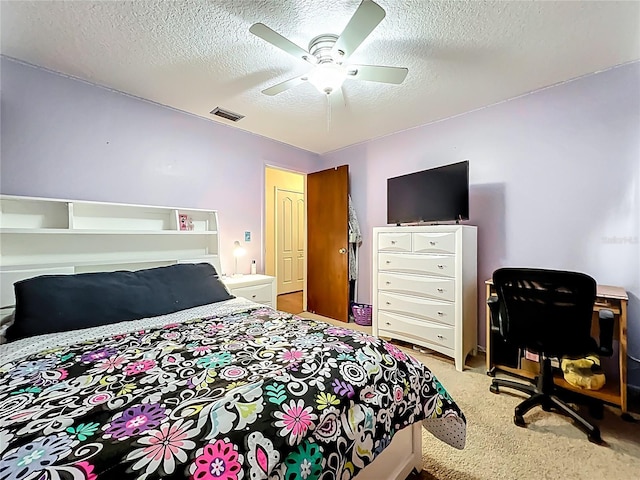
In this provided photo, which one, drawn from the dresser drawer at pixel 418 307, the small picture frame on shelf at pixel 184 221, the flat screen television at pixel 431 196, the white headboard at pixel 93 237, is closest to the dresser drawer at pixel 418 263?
the dresser drawer at pixel 418 307

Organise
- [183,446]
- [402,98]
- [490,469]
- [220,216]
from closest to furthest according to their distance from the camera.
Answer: [183,446] → [490,469] → [402,98] → [220,216]

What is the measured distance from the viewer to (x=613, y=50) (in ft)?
6.40

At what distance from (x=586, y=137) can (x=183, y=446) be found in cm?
322

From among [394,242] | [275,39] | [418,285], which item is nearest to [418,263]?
[418,285]

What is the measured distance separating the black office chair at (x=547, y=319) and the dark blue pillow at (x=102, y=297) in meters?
2.04

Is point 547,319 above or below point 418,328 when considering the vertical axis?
above

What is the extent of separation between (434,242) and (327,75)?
5.49 feet

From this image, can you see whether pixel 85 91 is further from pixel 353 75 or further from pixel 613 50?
pixel 613 50

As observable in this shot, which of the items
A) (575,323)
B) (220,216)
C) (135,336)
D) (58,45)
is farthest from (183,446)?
(220,216)

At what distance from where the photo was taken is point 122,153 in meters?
2.57

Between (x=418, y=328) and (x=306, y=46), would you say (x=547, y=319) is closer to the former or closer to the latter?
(x=418, y=328)

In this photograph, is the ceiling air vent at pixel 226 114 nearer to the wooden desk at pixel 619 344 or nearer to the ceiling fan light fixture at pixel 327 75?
the ceiling fan light fixture at pixel 327 75

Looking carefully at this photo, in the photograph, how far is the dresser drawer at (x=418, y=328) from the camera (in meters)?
2.57

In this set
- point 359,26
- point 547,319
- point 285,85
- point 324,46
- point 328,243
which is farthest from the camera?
point 328,243
